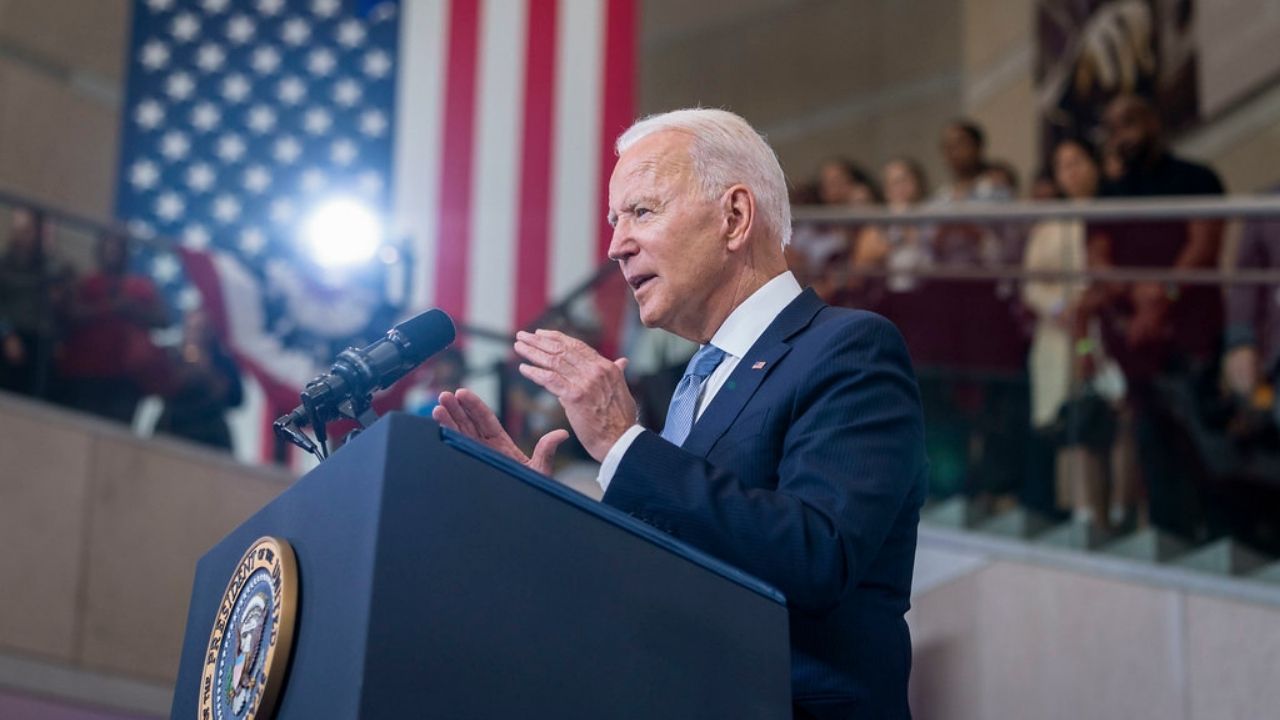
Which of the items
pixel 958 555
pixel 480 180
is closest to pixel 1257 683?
pixel 958 555

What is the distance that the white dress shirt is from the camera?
209 cm

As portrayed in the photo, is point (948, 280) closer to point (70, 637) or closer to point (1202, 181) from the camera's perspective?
point (1202, 181)

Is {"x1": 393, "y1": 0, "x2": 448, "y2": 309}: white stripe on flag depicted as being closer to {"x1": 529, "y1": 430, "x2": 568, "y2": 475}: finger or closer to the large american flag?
the large american flag

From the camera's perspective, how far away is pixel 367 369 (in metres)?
1.82

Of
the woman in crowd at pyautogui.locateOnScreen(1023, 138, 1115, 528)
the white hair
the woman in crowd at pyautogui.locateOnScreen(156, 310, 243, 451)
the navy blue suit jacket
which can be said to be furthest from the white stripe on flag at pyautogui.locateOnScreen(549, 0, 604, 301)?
the navy blue suit jacket

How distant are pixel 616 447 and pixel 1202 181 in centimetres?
440

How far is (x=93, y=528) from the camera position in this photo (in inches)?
251

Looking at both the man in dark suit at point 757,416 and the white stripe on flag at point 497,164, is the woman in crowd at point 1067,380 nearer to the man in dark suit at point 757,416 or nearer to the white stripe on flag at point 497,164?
the man in dark suit at point 757,416

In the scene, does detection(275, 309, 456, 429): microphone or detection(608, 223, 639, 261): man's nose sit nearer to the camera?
detection(275, 309, 456, 429): microphone

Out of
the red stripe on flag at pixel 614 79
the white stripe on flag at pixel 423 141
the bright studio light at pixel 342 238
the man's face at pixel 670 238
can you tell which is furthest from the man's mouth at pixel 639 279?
the bright studio light at pixel 342 238

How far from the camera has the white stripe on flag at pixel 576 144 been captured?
8594 mm

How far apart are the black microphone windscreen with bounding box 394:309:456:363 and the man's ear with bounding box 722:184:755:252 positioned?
1.42 feet

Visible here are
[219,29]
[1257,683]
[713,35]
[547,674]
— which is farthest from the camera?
[713,35]

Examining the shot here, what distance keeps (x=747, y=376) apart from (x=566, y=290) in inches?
258
